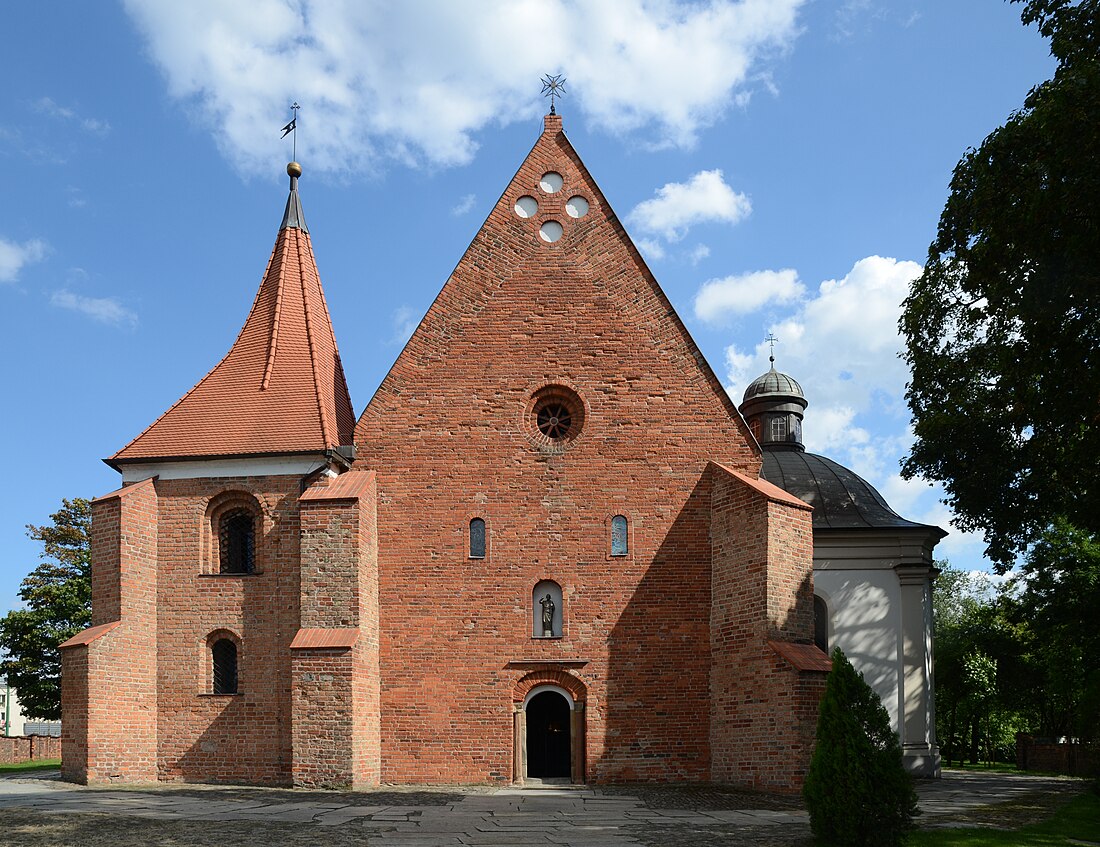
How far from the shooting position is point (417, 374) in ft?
66.2

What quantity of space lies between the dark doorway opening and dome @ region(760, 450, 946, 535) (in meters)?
8.49

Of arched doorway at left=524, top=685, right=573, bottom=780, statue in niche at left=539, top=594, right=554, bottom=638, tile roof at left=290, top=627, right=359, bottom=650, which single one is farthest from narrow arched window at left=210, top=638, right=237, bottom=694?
statue in niche at left=539, top=594, right=554, bottom=638

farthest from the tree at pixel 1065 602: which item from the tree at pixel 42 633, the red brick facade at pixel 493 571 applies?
the tree at pixel 42 633

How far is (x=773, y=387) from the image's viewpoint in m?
31.1

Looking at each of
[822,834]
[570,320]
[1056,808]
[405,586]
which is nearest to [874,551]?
[1056,808]

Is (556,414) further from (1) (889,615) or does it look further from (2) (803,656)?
(1) (889,615)

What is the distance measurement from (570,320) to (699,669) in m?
7.00

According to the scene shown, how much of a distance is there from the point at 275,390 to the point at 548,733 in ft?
28.8

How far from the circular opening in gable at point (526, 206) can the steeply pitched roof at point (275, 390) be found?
535 centimetres

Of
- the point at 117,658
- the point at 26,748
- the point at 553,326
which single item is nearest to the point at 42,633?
the point at 26,748

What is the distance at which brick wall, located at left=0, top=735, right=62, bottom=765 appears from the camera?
33406mm

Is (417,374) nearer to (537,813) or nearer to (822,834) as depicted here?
(537,813)

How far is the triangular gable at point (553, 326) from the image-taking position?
65.9 feet

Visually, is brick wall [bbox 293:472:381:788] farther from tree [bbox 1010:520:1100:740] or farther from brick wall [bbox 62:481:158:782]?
tree [bbox 1010:520:1100:740]
